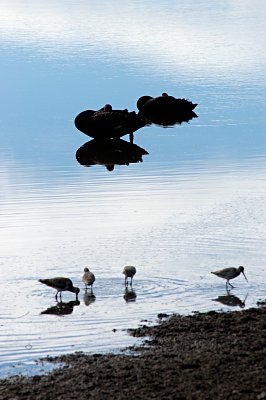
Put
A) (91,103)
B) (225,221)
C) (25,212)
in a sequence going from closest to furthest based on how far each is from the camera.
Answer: (225,221)
(25,212)
(91,103)

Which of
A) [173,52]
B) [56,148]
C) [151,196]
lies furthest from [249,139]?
[173,52]

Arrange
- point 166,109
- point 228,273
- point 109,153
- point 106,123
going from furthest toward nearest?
point 166,109 → point 106,123 → point 109,153 → point 228,273

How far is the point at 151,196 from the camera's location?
2819 centimetres

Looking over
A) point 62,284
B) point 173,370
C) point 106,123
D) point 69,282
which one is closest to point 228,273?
point 69,282

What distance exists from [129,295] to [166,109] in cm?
2656

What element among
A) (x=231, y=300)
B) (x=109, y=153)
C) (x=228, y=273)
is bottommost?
(x=231, y=300)

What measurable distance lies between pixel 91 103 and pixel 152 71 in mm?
9563

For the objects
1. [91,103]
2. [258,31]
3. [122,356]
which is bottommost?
[122,356]

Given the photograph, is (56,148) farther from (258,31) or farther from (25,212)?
(258,31)

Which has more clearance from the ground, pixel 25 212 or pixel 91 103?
pixel 91 103

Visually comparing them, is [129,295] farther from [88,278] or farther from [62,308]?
[62,308]

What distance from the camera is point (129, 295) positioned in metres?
19.2

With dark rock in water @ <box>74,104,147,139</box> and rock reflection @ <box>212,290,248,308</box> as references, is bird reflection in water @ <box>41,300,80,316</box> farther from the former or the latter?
dark rock in water @ <box>74,104,147,139</box>

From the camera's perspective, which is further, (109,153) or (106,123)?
(106,123)
